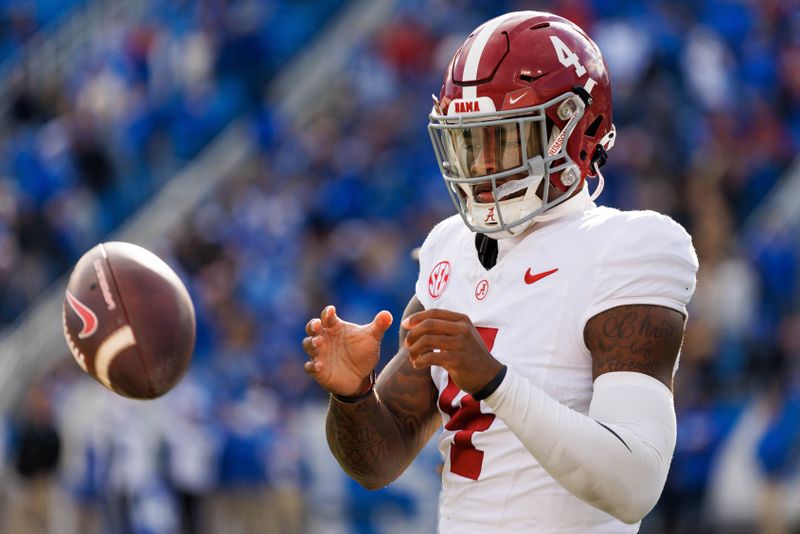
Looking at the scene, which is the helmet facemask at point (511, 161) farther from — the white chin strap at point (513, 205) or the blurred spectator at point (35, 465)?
the blurred spectator at point (35, 465)

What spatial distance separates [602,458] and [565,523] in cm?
26

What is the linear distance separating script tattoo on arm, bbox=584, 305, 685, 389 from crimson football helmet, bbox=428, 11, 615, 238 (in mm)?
311

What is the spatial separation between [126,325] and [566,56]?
4.11ft

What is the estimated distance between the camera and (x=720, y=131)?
352 inches

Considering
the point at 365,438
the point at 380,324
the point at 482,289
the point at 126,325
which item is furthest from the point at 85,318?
the point at 482,289

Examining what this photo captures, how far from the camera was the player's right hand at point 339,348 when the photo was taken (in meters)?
2.75

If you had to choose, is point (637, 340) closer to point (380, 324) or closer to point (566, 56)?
point (380, 324)

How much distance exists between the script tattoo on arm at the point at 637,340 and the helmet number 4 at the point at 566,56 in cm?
55

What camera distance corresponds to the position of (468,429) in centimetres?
274

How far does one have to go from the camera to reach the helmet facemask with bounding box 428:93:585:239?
2754 millimetres

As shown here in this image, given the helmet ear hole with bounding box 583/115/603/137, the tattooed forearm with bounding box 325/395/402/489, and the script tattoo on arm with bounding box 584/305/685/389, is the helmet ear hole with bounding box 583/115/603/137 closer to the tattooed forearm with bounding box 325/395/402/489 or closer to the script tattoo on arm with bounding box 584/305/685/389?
the script tattoo on arm with bounding box 584/305/685/389

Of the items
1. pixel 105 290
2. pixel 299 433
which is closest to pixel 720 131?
pixel 299 433

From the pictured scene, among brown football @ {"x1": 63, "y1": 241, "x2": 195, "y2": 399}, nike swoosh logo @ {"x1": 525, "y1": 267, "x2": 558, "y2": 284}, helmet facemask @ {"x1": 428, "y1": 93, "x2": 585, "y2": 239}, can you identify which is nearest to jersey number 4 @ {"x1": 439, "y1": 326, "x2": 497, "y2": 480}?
nike swoosh logo @ {"x1": 525, "y1": 267, "x2": 558, "y2": 284}

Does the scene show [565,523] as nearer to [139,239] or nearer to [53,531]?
[53,531]
